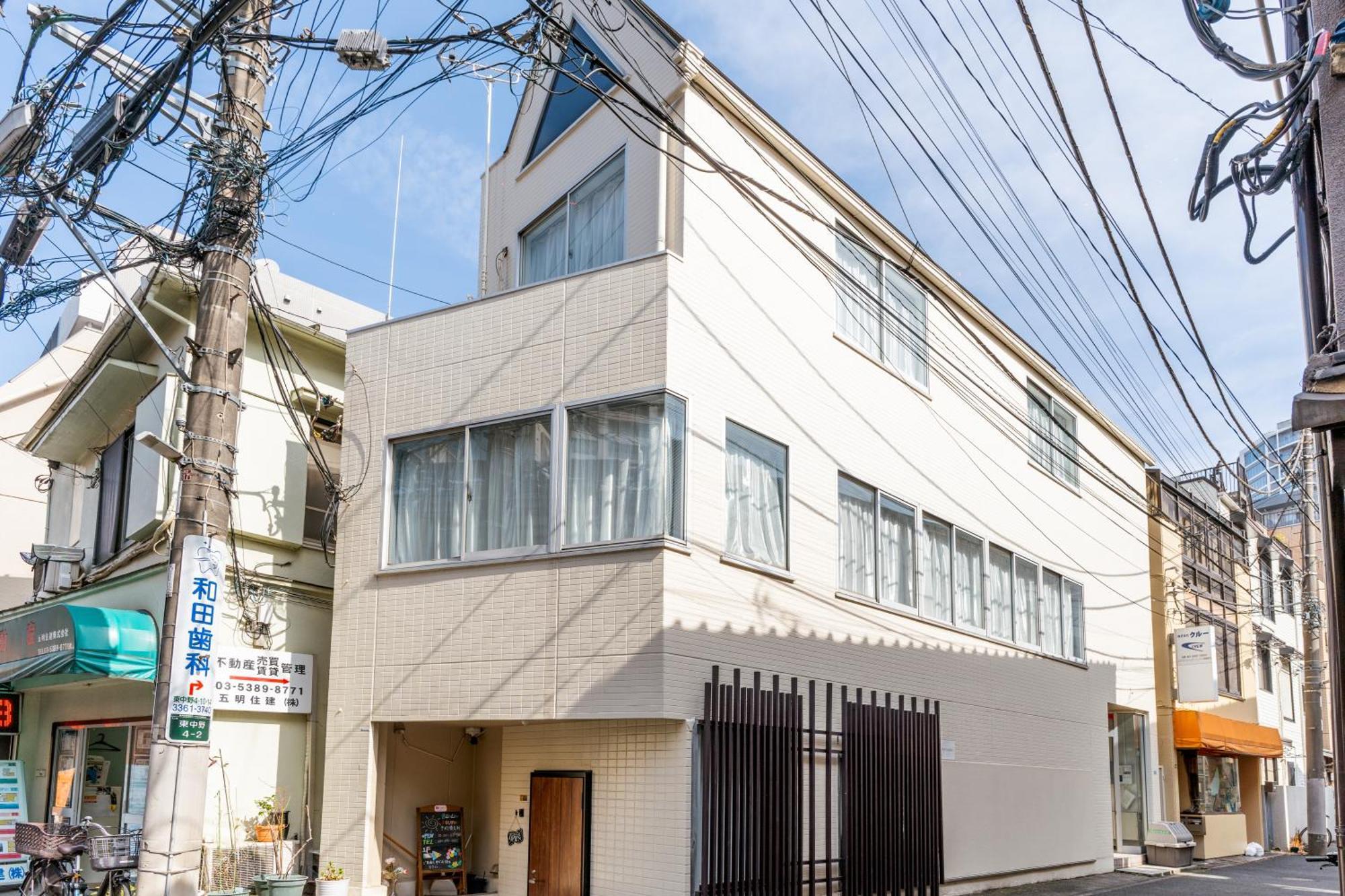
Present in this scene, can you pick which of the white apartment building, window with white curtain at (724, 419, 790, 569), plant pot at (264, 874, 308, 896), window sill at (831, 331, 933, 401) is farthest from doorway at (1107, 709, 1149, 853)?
plant pot at (264, 874, 308, 896)

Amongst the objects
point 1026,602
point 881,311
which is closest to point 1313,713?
point 1026,602

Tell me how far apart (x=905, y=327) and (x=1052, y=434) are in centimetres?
694

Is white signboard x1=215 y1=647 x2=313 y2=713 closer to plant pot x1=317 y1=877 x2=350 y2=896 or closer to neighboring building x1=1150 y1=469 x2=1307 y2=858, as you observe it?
plant pot x1=317 y1=877 x2=350 y2=896

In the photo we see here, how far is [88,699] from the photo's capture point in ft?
55.8

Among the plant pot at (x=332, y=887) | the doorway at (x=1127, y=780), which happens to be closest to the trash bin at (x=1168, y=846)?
the doorway at (x=1127, y=780)

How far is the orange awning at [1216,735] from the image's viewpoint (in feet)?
85.5

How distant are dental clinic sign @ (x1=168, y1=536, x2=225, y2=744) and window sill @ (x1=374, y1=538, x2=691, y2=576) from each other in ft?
13.6

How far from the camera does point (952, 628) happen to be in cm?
1778

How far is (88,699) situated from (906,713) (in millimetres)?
11032

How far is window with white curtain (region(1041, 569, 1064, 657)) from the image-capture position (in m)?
21.1

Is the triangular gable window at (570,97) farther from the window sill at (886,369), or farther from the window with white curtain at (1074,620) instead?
the window with white curtain at (1074,620)

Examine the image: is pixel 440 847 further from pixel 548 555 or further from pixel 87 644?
pixel 87 644

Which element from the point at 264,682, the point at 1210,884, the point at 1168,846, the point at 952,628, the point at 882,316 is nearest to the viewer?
the point at 264,682

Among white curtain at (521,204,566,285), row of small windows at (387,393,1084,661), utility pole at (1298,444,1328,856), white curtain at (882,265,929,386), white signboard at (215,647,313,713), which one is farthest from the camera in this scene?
utility pole at (1298,444,1328,856)
